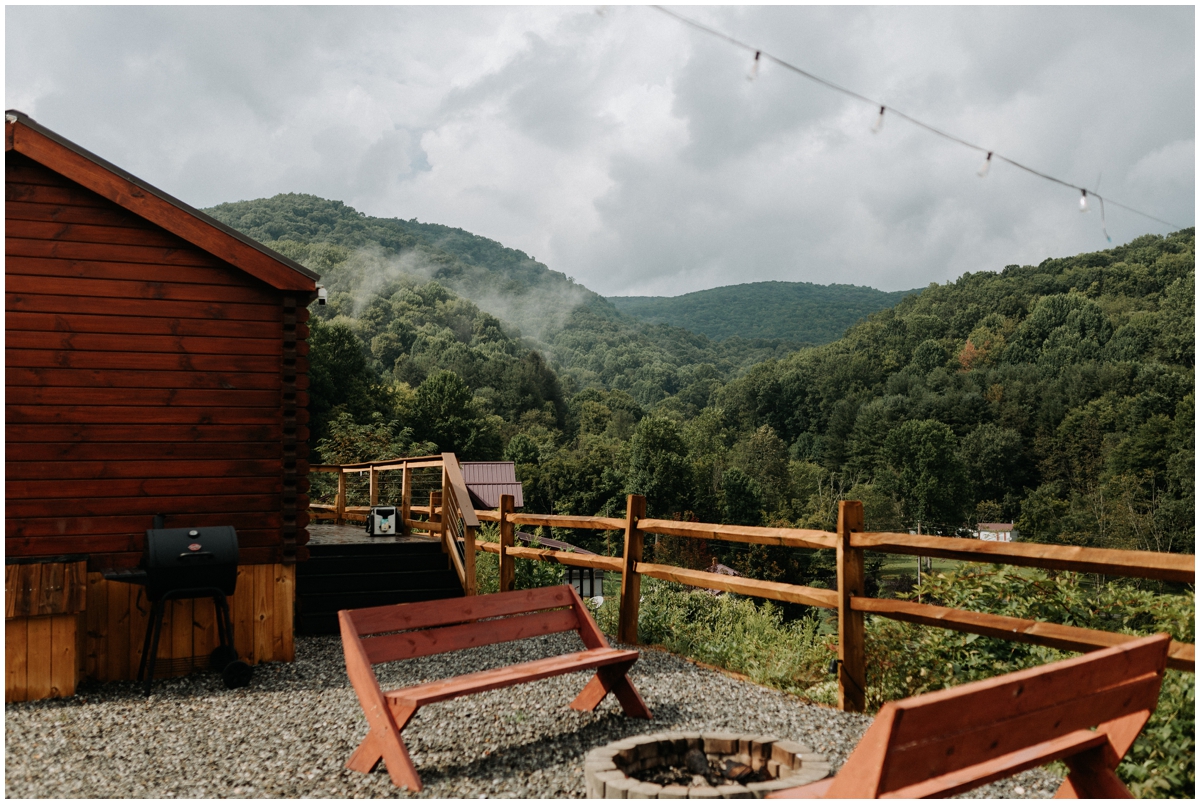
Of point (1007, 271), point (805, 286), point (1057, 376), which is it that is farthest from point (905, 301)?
point (805, 286)

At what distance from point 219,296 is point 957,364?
75302 mm

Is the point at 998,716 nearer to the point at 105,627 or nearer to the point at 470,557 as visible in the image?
the point at 105,627

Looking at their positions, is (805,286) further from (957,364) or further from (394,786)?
(394,786)

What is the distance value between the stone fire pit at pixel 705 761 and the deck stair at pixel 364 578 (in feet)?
17.9

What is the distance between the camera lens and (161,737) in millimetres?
4684

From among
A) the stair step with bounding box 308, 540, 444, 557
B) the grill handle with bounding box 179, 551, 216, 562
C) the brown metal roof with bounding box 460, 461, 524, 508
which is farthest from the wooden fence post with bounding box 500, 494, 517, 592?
the brown metal roof with bounding box 460, 461, 524, 508

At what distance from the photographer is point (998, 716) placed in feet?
8.07

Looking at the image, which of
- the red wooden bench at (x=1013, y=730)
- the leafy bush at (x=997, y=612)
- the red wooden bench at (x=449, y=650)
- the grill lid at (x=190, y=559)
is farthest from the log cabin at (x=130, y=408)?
the red wooden bench at (x=1013, y=730)

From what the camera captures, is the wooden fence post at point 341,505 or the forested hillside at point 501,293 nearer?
the wooden fence post at point 341,505

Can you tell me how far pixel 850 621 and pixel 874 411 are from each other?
68.7m

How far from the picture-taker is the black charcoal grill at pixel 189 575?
575cm

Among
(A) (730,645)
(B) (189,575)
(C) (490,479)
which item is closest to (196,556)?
(B) (189,575)

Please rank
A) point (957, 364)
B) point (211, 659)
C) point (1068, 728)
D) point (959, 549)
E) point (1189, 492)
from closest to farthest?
point (1068, 728), point (959, 549), point (211, 659), point (1189, 492), point (957, 364)

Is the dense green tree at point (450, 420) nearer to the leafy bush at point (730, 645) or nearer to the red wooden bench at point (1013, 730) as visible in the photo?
the leafy bush at point (730, 645)
